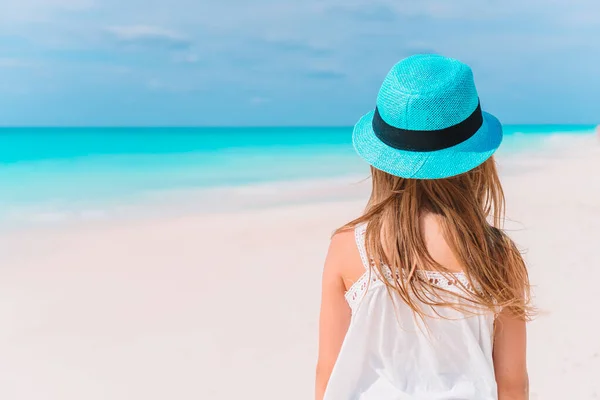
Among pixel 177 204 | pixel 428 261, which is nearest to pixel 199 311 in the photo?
pixel 428 261

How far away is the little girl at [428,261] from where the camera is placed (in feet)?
4.20

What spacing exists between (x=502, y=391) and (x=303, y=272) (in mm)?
3775

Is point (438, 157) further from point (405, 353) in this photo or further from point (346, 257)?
point (405, 353)

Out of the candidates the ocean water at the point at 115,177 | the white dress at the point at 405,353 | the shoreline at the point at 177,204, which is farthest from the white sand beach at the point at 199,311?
the ocean water at the point at 115,177

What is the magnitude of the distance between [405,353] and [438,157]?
41 cm

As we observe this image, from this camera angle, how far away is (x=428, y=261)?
4.17 feet

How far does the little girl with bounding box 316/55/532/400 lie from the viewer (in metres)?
1.28

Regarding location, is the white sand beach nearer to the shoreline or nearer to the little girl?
the shoreline

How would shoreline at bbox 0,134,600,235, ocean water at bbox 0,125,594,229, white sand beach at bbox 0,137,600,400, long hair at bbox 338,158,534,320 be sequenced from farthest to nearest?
ocean water at bbox 0,125,594,229 < shoreline at bbox 0,134,600,235 < white sand beach at bbox 0,137,600,400 < long hair at bbox 338,158,534,320

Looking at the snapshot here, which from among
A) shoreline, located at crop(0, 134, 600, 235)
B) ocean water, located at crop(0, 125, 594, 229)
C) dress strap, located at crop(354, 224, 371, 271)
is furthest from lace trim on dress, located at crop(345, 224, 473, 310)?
ocean water, located at crop(0, 125, 594, 229)

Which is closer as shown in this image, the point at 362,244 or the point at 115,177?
the point at 362,244

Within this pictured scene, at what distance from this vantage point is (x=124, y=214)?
898 cm

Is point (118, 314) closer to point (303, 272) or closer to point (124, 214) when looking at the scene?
point (303, 272)

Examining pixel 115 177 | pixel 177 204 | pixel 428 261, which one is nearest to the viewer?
pixel 428 261
